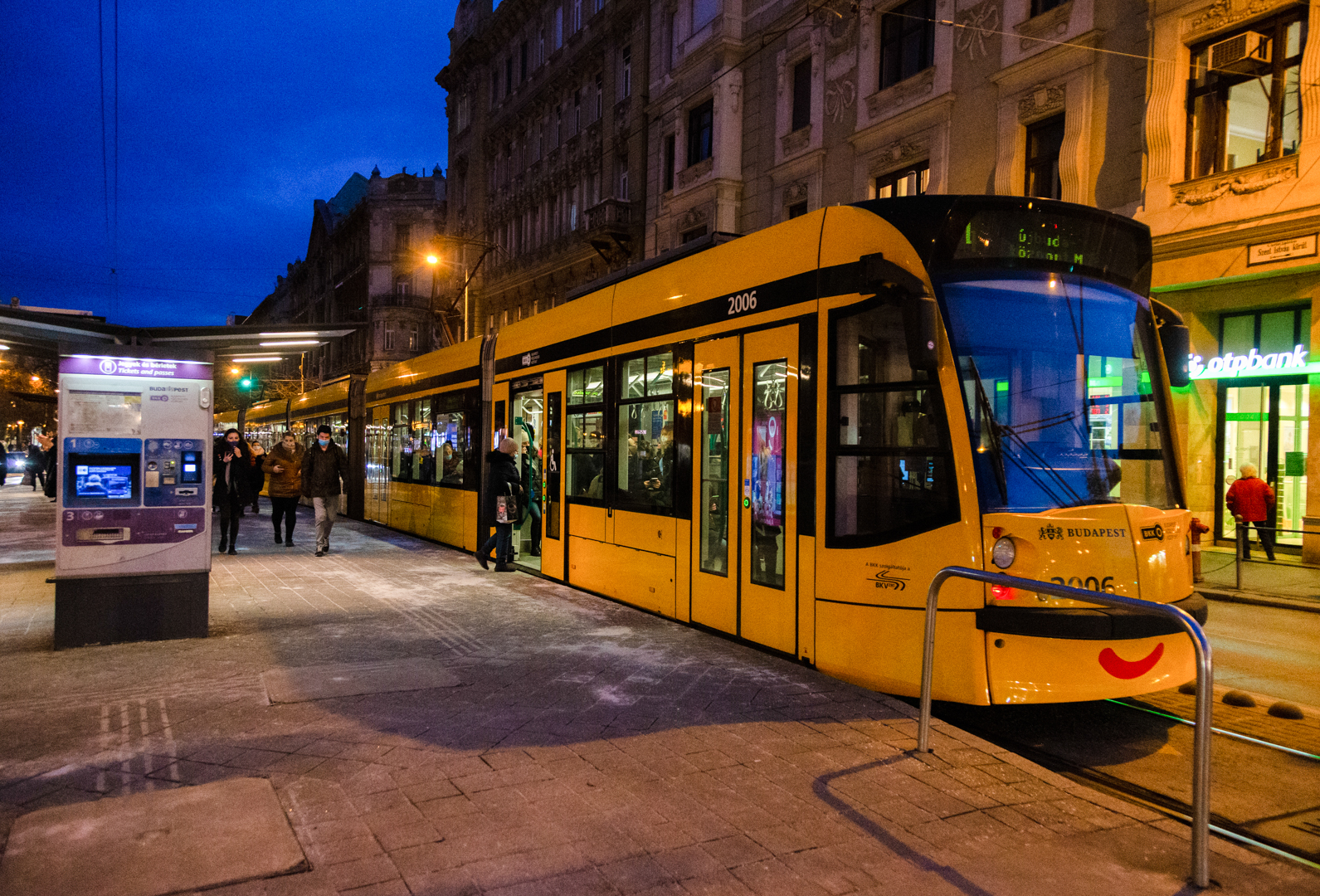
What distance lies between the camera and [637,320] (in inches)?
341

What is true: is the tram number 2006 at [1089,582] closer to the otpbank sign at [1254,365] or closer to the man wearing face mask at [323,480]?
the otpbank sign at [1254,365]

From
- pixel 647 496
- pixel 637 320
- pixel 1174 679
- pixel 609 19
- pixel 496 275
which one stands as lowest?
pixel 1174 679

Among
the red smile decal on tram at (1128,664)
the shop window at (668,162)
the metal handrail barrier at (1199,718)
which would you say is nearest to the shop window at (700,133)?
the shop window at (668,162)

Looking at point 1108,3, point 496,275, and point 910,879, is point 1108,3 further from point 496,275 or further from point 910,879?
point 496,275

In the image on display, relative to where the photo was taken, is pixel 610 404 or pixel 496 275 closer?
pixel 610 404

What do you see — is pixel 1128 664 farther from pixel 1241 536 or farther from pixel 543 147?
pixel 543 147

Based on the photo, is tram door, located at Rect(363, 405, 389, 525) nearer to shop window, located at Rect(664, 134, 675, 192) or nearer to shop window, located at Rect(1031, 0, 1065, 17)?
shop window, located at Rect(664, 134, 675, 192)

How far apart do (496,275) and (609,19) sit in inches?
487

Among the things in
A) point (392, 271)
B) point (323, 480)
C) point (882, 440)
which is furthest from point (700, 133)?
point (392, 271)

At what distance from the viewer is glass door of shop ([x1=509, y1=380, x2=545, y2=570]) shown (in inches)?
452

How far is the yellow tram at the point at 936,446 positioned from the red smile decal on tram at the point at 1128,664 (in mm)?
13

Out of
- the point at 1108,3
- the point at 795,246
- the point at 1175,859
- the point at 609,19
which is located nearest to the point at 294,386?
the point at 609,19

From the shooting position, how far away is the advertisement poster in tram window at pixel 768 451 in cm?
659

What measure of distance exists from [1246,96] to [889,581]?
41.6 feet
